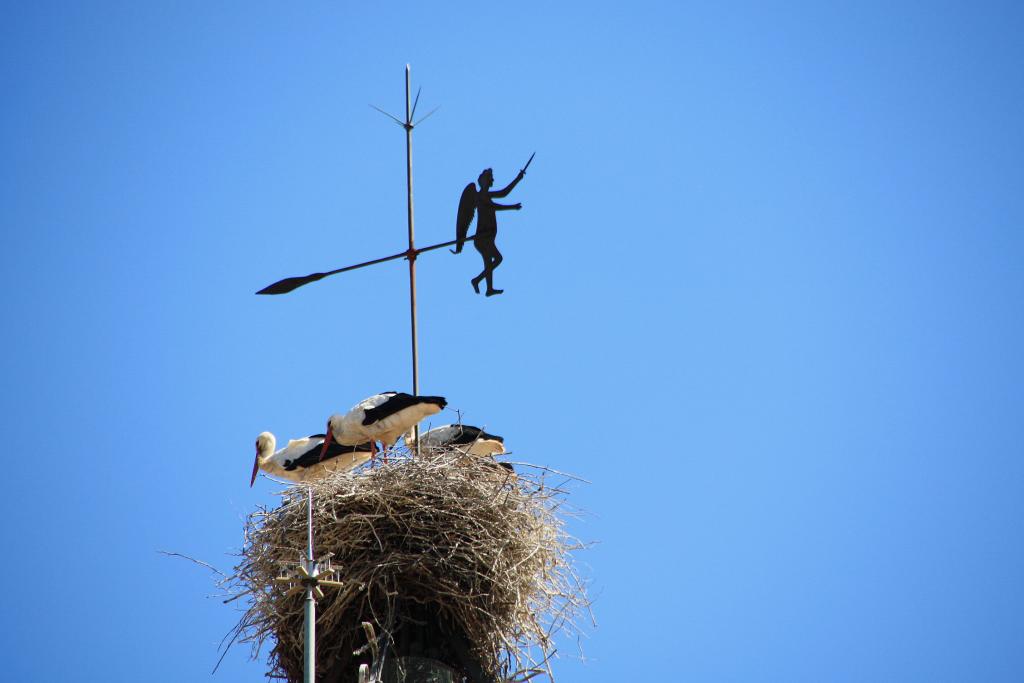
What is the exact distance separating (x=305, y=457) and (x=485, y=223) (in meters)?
2.75

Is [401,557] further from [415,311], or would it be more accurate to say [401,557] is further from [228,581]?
[415,311]

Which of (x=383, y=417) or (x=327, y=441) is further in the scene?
(x=327, y=441)

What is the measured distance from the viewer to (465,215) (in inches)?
548

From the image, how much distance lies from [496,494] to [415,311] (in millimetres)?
2198

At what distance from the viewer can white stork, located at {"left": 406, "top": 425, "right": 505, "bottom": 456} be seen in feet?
44.8

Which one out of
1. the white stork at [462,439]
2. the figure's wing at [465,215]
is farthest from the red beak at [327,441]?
the figure's wing at [465,215]

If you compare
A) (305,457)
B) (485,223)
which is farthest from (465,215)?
(305,457)

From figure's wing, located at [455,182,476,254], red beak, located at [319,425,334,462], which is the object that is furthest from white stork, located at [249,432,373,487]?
figure's wing, located at [455,182,476,254]

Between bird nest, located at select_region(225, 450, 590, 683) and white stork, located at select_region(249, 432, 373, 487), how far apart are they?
→ 1987 mm

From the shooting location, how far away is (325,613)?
11.6 meters

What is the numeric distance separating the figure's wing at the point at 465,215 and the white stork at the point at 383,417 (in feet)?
4.49

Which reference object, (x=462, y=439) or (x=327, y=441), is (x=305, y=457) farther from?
(x=462, y=439)

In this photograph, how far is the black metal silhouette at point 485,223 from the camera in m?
13.8

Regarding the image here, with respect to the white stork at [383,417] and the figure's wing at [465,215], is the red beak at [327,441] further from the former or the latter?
the figure's wing at [465,215]
